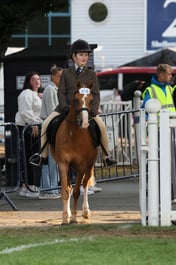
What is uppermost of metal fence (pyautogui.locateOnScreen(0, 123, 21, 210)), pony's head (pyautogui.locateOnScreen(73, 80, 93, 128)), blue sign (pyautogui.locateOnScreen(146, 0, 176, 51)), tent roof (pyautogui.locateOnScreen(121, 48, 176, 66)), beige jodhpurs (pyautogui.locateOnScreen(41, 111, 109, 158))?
blue sign (pyautogui.locateOnScreen(146, 0, 176, 51))

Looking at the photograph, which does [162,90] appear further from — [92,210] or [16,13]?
[16,13]

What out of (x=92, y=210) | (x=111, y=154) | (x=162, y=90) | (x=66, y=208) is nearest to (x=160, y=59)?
(x=111, y=154)

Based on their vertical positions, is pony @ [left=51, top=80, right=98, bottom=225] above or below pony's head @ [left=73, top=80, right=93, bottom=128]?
below

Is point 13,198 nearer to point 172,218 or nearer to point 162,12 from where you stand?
point 172,218

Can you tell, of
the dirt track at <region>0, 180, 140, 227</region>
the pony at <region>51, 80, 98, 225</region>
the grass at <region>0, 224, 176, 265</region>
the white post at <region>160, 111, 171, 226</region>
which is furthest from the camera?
the dirt track at <region>0, 180, 140, 227</region>

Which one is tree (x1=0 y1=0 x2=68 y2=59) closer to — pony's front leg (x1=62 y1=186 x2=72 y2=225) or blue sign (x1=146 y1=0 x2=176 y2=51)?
pony's front leg (x1=62 y1=186 x2=72 y2=225)

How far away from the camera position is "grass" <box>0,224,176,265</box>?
27.1 ft

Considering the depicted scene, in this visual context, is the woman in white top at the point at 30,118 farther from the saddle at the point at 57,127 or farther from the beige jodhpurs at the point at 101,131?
the saddle at the point at 57,127

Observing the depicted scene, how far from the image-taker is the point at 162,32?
39.6 meters

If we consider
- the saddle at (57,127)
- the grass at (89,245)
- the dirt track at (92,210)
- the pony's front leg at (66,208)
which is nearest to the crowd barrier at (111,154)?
the dirt track at (92,210)

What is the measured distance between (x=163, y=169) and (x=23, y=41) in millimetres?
32049

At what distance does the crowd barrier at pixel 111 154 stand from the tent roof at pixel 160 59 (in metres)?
12.4

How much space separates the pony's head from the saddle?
46cm

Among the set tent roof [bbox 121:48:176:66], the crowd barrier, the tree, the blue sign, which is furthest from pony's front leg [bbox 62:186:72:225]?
the blue sign
